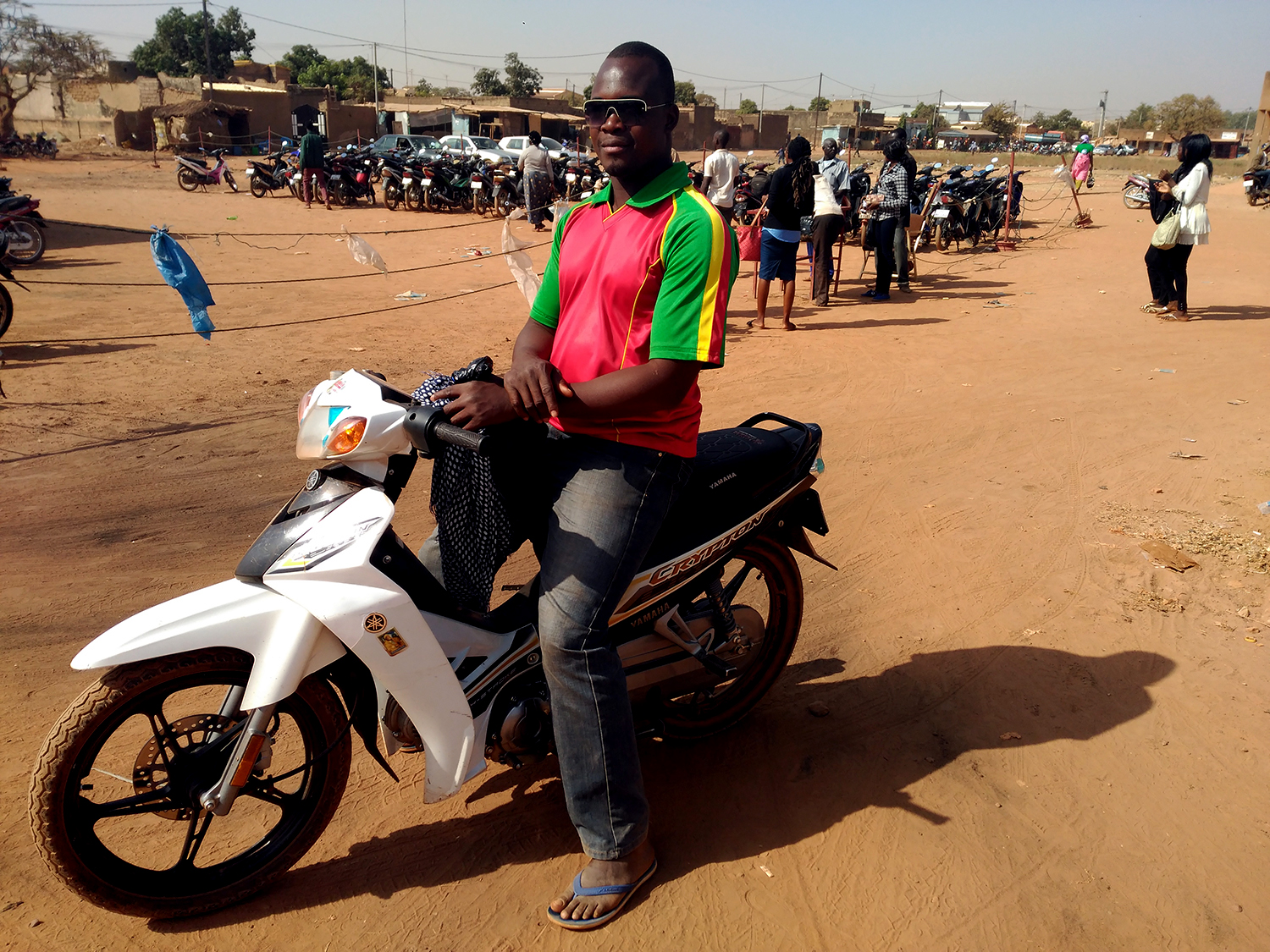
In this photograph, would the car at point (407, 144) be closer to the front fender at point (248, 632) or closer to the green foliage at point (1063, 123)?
the front fender at point (248, 632)

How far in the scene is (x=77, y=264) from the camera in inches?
504

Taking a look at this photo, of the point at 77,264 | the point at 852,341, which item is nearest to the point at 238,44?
the point at 77,264

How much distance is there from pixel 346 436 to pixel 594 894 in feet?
4.45

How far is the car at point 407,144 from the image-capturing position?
29109mm

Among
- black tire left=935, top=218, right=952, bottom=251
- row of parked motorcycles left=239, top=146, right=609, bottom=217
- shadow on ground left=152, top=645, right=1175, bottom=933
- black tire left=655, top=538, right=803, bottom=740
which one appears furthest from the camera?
row of parked motorcycles left=239, top=146, right=609, bottom=217

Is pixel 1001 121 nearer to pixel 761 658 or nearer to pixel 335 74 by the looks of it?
pixel 335 74

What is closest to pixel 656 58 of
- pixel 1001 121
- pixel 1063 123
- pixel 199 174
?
pixel 199 174

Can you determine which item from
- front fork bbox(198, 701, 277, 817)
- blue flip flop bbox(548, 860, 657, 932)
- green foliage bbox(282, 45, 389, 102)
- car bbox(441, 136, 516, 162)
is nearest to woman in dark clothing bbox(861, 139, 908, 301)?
blue flip flop bbox(548, 860, 657, 932)

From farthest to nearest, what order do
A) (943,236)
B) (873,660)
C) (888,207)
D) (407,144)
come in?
(407,144) < (943,236) < (888,207) < (873,660)

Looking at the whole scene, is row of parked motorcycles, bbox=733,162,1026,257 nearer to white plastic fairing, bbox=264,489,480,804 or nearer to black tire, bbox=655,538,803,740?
black tire, bbox=655,538,803,740

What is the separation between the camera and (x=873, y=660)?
12.0ft

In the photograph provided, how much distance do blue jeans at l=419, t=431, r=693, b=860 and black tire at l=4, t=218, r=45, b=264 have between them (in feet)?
43.0

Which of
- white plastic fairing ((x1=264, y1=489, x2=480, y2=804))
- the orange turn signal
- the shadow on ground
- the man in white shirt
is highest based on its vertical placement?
the man in white shirt

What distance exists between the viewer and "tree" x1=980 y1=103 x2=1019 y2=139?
7119cm
